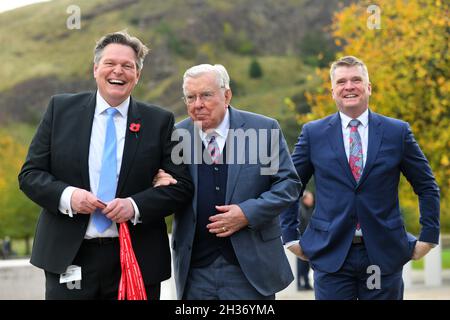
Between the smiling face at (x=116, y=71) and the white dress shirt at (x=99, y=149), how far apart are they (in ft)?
0.23

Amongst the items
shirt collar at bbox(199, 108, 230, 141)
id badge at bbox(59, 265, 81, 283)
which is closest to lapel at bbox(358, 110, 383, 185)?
shirt collar at bbox(199, 108, 230, 141)

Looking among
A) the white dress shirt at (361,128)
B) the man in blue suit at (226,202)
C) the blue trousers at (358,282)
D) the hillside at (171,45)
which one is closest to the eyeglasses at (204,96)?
the man in blue suit at (226,202)

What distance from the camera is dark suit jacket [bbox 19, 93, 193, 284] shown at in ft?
14.6

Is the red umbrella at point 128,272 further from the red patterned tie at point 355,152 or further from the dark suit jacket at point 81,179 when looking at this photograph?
the red patterned tie at point 355,152

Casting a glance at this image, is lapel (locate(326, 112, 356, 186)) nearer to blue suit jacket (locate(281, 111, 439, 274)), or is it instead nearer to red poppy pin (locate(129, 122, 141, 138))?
blue suit jacket (locate(281, 111, 439, 274))

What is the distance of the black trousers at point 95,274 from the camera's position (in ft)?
14.5

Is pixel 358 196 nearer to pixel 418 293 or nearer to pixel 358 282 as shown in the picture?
pixel 358 282

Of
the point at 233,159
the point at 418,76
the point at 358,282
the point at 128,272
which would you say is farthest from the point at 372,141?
the point at 418,76

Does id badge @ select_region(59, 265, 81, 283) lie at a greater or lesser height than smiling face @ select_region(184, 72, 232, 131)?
lesser

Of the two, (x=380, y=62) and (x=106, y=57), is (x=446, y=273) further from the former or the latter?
(x=106, y=57)

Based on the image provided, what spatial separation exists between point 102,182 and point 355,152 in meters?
1.84

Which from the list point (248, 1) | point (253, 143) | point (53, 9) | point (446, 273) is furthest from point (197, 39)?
point (253, 143)

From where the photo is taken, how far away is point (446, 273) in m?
18.5

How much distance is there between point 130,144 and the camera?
4574 mm
